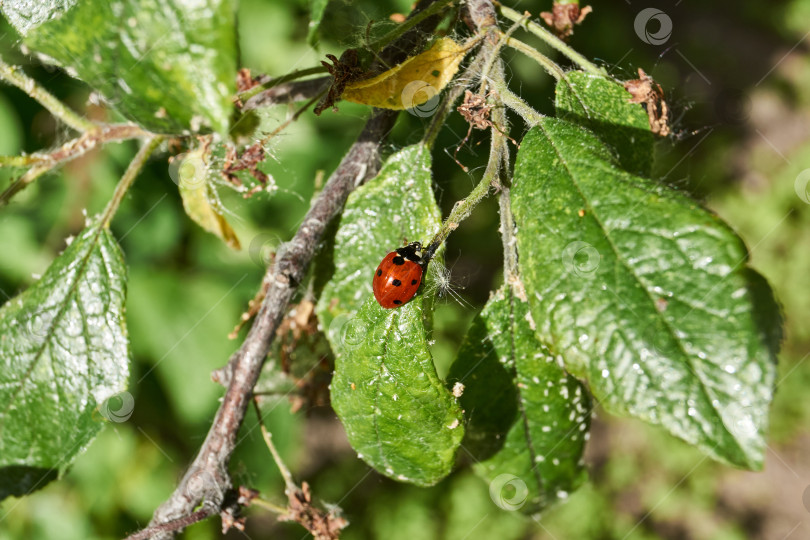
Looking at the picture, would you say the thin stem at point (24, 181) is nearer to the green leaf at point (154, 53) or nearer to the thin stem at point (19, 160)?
the thin stem at point (19, 160)

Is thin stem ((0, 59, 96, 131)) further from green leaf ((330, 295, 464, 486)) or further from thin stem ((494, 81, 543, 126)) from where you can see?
thin stem ((494, 81, 543, 126))

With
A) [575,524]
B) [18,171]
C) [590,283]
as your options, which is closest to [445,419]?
[590,283]

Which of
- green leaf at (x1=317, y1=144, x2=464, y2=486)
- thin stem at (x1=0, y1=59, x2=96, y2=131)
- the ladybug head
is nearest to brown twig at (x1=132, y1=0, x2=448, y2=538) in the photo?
green leaf at (x1=317, y1=144, x2=464, y2=486)

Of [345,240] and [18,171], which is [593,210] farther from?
[18,171]

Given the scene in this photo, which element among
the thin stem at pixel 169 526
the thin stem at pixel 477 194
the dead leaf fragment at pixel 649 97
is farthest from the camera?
the dead leaf fragment at pixel 649 97

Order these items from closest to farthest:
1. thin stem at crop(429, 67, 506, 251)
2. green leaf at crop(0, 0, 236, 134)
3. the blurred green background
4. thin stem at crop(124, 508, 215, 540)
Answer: green leaf at crop(0, 0, 236, 134) → thin stem at crop(429, 67, 506, 251) → thin stem at crop(124, 508, 215, 540) → the blurred green background

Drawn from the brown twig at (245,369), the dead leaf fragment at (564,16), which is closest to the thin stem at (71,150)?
the brown twig at (245,369)
